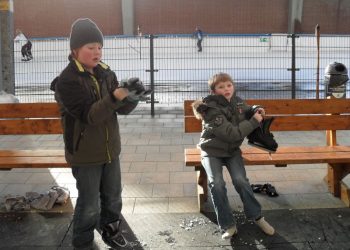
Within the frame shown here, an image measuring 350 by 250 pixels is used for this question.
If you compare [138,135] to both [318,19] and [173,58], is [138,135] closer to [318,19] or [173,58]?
[173,58]

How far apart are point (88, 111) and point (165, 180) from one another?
2192mm

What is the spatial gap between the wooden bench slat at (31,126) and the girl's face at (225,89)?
69.5 inches

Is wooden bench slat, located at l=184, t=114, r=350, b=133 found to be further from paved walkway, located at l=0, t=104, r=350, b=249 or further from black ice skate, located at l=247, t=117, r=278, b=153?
black ice skate, located at l=247, t=117, r=278, b=153

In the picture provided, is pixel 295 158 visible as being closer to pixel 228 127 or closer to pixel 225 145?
pixel 225 145

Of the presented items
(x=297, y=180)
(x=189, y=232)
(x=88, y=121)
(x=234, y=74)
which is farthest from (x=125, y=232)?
(x=234, y=74)

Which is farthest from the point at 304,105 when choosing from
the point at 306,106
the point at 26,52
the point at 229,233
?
the point at 26,52

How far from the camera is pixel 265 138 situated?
376 centimetres

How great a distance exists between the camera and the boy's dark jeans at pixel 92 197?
3.20 meters

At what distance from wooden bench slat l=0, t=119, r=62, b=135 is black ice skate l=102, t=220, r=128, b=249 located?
1.52 meters

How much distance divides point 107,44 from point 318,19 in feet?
71.8

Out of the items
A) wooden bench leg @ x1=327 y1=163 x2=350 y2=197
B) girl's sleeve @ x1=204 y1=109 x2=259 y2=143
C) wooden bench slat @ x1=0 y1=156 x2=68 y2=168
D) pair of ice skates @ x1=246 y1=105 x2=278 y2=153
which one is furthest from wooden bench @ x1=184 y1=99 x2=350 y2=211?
wooden bench slat @ x1=0 y1=156 x2=68 y2=168

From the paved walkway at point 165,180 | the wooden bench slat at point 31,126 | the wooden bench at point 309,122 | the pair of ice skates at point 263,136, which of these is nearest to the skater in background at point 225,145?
the pair of ice skates at point 263,136

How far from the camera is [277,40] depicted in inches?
400

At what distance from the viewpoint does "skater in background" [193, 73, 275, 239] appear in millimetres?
3590
